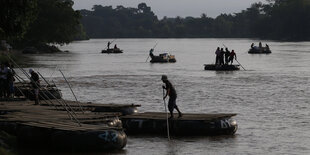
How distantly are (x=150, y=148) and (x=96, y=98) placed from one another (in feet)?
51.2

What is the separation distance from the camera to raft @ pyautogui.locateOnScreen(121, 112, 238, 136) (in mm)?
24859

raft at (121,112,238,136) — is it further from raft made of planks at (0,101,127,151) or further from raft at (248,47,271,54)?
raft at (248,47,271,54)

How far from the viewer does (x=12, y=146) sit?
22016 mm

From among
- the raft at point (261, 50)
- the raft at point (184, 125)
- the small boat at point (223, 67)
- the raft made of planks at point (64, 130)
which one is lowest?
the raft at point (261, 50)

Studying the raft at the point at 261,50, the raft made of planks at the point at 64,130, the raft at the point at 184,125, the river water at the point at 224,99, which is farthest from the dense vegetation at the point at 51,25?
the raft made of planks at the point at 64,130

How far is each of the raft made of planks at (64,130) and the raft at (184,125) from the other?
0.91 m

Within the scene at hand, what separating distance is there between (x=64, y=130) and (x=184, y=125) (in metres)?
5.45

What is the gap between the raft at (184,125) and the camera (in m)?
24.9

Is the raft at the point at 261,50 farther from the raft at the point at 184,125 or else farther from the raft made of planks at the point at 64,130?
the raft made of planks at the point at 64,130

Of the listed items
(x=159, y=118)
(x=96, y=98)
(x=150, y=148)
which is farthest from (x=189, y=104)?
(x=150, y=148)

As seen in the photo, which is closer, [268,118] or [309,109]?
[268,118]

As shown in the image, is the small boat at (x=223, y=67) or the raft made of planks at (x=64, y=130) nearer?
the raft made of planks at (x=64, y=130)

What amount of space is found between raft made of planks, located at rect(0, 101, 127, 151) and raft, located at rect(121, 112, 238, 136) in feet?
2.97

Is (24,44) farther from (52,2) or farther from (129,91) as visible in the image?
(129,91)
